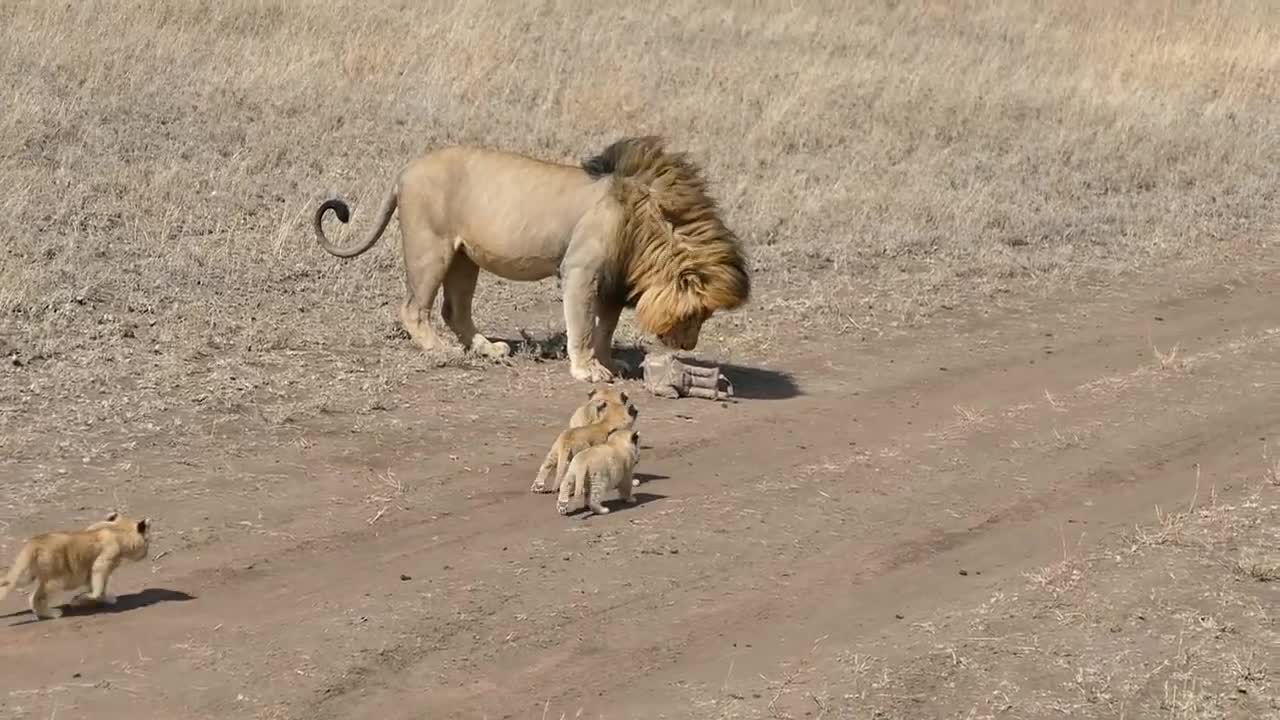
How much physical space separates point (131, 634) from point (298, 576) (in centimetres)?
87

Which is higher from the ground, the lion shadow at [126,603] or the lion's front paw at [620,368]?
the lion shadow at [126,603]

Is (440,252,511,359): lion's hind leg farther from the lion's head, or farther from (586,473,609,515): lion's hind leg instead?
(586,473,609,515): lion's hind leg

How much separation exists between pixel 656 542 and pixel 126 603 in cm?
211

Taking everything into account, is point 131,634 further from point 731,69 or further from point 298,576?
point 731,69

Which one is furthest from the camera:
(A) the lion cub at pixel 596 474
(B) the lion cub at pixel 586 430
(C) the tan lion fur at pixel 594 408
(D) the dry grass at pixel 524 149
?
(D) the dry grass at pixel 524 149

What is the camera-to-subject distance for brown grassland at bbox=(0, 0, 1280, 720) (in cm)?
650

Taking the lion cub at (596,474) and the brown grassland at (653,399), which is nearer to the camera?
the brown grassland at (653,399)

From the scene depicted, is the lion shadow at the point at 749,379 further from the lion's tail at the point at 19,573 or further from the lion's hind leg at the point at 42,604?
the lion's tail at the point at 19,573

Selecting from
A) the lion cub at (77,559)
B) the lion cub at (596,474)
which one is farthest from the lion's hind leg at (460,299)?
the lion cub at (77,559)

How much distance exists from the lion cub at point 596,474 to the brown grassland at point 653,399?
101 mm

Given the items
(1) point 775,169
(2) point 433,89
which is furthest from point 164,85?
(1) point 775,169

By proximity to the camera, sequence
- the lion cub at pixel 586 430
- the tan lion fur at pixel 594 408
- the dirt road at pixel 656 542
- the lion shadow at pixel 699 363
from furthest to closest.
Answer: the lion shadow at pixel 699 363 < the tan lion fur at pixel 594 408 < the lion cub at pixel 586 430 < the dirt road at pixel 656 542

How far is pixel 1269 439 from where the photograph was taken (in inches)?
388

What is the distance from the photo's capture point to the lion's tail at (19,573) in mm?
6312
